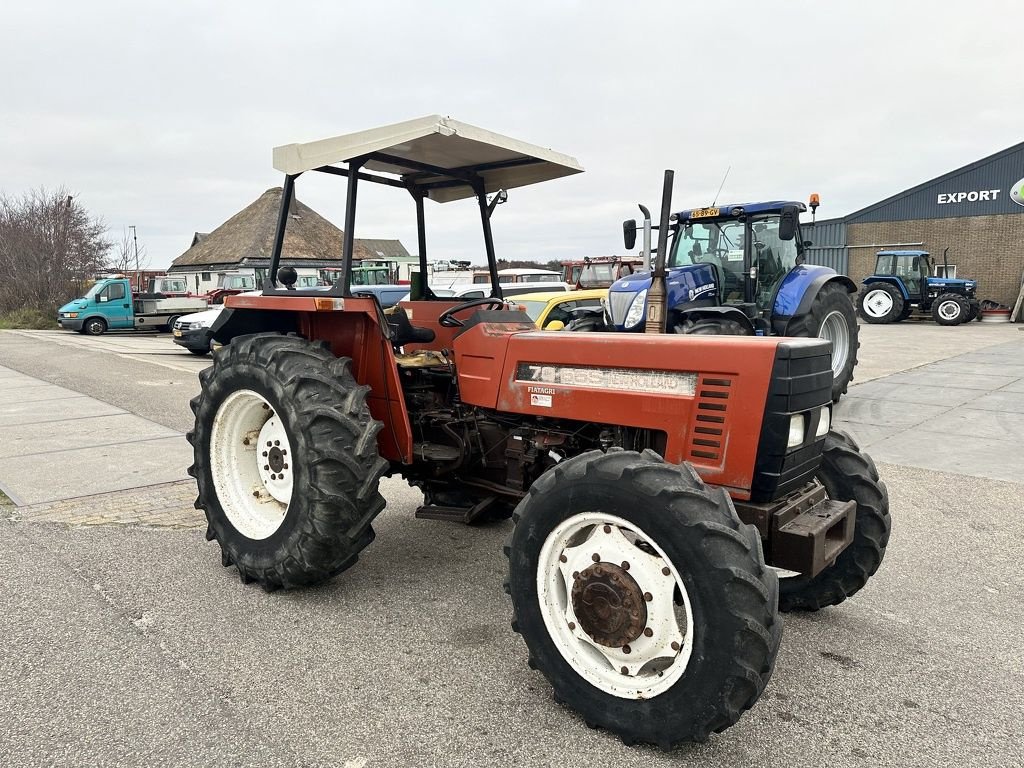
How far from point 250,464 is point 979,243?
3111 centimetres

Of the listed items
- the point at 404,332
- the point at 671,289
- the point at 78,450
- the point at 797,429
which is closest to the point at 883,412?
the point at 671,289

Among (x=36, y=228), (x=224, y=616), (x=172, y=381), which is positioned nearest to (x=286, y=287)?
(x=224, y=616)

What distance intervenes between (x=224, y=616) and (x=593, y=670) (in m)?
1.82

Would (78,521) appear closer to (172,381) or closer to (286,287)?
(286,287)

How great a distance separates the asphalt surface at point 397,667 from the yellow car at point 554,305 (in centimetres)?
739

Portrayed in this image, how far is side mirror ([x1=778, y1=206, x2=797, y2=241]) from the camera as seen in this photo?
8.40 meters

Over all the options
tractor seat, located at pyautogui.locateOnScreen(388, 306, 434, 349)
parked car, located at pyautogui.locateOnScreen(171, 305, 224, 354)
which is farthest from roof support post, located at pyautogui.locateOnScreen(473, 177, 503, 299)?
parked car, located at pyautogui.locateOnScreen(171, 305, 224, 354)

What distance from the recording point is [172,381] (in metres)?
11.6

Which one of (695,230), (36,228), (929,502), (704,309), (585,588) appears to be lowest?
(929,502)

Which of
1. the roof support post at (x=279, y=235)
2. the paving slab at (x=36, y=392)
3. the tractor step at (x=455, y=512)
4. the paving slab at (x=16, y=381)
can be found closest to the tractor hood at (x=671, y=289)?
the tractor step at (x=455, y=512)

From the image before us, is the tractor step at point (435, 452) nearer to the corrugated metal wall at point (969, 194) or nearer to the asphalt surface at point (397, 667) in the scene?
the asphalt surface at point (397, 667)

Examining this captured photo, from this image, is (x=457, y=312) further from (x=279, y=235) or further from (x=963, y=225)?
(x=963, y=225)

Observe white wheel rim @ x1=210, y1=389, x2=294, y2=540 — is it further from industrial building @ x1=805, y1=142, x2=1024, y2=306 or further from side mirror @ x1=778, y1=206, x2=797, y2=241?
industrial building @ x1=805, y1=142, x2=1024, y2=306

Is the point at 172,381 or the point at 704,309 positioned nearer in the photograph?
the point at 704,309
